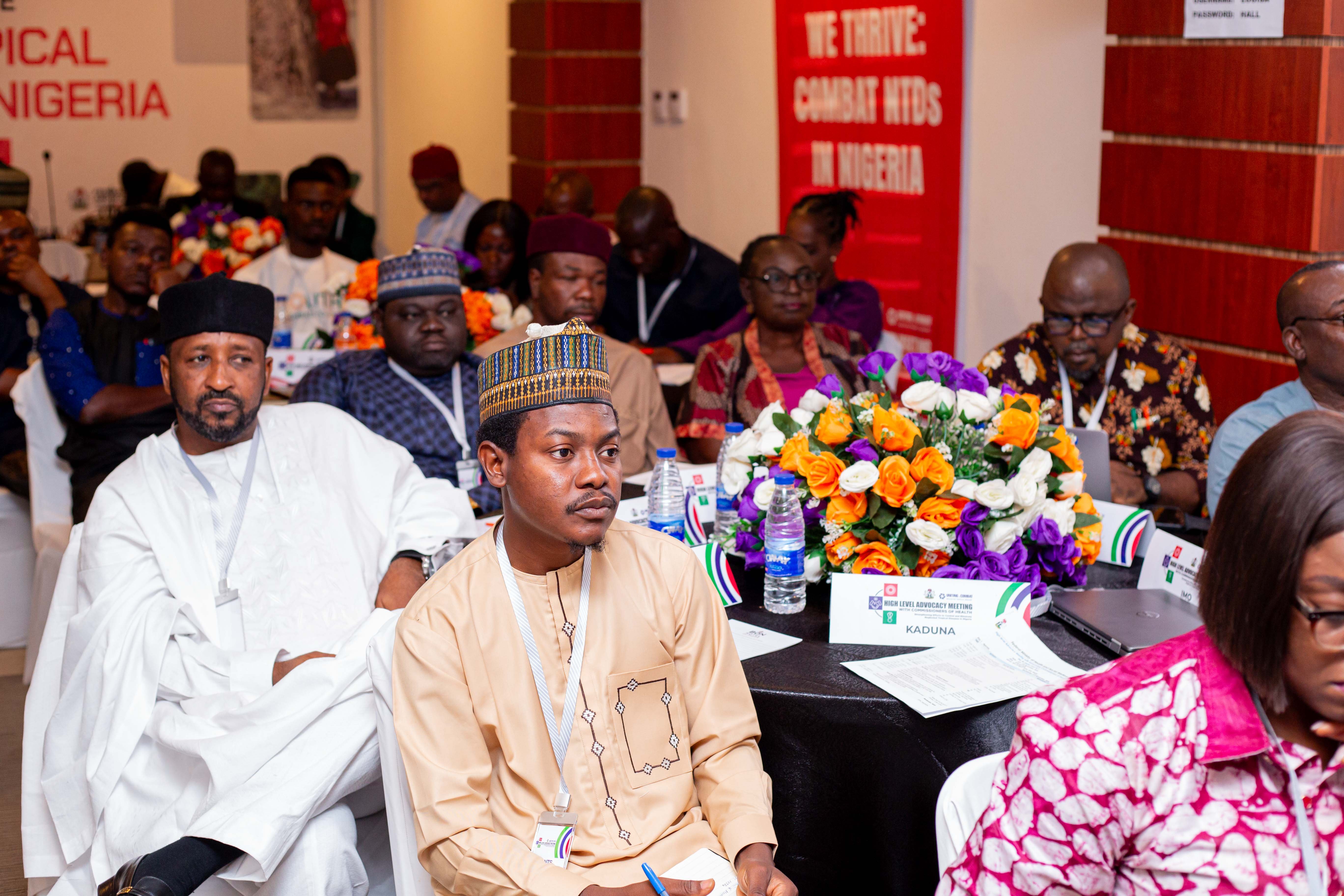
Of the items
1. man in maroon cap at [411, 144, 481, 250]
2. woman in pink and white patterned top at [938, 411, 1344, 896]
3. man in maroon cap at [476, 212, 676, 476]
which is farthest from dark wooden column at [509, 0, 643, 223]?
woman in pink and white patterned top at [938, 411, 1344, 896]

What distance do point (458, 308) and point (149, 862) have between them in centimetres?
223

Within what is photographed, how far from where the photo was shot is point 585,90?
891 cm

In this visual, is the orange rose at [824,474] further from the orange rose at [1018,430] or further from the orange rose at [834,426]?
the orange rose at [1018,430]

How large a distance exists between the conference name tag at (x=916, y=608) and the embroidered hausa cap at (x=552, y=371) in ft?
2.37

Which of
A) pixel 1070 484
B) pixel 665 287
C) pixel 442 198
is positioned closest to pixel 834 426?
pixel 1070 484

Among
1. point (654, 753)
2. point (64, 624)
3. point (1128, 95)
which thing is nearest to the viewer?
point (654, 753)

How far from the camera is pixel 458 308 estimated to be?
406 cm

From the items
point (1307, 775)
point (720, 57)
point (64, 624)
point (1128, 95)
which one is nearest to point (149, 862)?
point (64, 624)

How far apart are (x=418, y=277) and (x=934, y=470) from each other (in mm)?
1999

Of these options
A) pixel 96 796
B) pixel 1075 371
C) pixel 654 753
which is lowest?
pixel 96 796

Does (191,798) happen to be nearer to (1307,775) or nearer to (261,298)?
(261,298)

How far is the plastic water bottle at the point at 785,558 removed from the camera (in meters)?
2.71

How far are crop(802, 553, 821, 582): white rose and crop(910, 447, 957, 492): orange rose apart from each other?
294 mm

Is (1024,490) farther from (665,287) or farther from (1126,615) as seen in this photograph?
(665,287)
